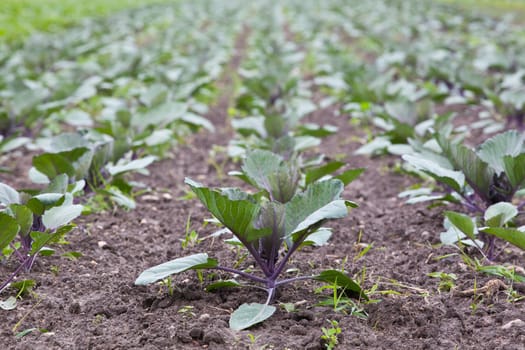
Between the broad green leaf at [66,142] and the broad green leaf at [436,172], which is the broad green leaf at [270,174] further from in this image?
the broad green leaf at [66,142]

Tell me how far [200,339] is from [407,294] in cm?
82

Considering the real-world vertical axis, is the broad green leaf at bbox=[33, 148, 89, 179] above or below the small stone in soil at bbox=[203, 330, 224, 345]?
above

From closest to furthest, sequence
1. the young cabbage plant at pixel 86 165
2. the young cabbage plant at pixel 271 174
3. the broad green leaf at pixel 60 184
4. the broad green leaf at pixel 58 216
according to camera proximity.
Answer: the broad green leaf at pixel 58 216, the broad green leaf at pixel 60 184, the young cabbage plant at pixel 271 174, the young cabbage plant at pixel 86 165

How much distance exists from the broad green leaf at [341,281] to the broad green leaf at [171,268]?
0.38 m

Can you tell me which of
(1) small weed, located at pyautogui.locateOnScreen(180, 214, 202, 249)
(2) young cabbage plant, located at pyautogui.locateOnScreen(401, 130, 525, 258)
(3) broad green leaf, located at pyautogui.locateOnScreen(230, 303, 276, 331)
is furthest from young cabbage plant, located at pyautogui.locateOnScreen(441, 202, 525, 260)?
(1) small weed, located at pyautogui.locateOnScreen(180, 214, 202, 249)

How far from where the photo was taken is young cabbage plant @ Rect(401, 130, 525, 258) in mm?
2559

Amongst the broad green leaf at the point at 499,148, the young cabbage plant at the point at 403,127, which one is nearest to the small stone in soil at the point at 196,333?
the broad green leaf at the point at 499,148

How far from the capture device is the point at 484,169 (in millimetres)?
2646

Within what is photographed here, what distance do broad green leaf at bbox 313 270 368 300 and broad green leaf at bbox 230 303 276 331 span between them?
23 cm

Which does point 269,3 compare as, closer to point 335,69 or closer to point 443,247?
point 335,69

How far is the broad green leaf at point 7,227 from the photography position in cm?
204

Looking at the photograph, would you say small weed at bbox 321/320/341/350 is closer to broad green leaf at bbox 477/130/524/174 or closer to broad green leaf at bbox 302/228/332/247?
broad green leaf at bbox 302/228/332/247

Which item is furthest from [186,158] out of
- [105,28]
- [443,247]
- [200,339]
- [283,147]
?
[105,28]

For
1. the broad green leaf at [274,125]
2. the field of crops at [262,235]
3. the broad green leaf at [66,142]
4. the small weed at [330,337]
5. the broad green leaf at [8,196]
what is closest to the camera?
the small weed at [330,337]
